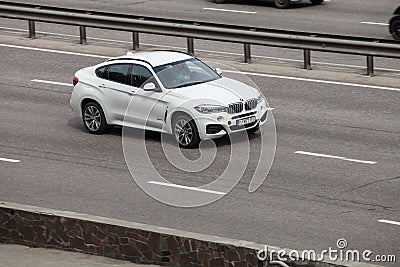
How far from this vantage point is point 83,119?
850 inches

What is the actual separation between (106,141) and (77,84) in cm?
163

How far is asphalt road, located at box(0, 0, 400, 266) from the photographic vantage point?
52.1ft

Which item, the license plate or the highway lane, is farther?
the license plate

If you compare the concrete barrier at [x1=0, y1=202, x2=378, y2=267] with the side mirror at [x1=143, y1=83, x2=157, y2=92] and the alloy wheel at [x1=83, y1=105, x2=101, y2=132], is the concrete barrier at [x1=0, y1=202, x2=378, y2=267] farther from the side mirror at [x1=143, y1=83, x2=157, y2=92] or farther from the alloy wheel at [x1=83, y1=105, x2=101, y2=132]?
the alloy wheel at [x1=83, y1=105, x2=101, y2=132]

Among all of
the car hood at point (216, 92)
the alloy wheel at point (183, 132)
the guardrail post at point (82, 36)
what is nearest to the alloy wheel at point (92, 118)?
the car hood at point (216, 92)

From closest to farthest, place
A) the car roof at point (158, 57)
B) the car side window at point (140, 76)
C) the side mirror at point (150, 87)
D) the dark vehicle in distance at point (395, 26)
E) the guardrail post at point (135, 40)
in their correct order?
the side mirror at point (150, 87)
the car side window at point (140, 76)
the car roof at point (158, 57)
the dark vehicle in distance at point (395, 26)
the guardrail post at point (135, 40)

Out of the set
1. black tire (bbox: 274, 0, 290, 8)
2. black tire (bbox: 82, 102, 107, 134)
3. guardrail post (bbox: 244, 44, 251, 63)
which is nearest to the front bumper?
black tire (bbox: 82, 102, 107, 134)

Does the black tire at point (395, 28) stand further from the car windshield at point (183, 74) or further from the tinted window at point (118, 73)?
the tinted window at point (118, 73)

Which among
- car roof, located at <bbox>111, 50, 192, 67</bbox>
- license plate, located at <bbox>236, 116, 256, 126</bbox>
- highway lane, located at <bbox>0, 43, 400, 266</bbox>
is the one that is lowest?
highway lane, located at <bbox>0, 43, 400, 266</bbox>

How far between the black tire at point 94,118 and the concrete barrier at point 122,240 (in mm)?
7488

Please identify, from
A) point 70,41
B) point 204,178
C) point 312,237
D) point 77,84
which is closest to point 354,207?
point 312,237

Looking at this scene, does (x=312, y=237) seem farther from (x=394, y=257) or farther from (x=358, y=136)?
(x=358, y=136)

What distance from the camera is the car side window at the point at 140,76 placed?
68.6ft

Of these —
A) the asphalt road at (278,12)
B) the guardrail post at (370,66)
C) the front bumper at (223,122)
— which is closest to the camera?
the front bumper at (223,122)
